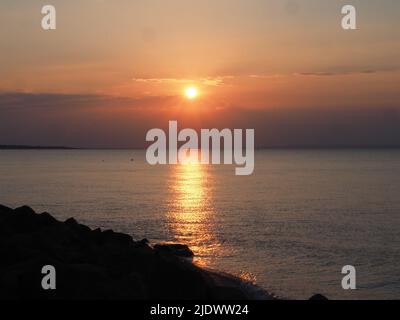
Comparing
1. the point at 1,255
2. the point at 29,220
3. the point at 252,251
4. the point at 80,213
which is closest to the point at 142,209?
the point at 80,213

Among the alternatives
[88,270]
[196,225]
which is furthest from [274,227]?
[88,270]

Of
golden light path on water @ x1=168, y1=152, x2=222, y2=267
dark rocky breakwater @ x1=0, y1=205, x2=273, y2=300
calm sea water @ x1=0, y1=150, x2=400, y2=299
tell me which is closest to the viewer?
dark rocky breakwater @ x1=0, y1=205, x2=273, y2=300

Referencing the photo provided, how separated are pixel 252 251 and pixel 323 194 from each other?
134 feet

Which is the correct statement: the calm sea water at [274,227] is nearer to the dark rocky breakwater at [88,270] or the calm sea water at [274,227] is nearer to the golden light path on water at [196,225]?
the golden light path on water at [196,225]

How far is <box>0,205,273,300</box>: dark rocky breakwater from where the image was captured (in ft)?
43.3

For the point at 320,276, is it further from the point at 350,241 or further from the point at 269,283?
the point at 350,241

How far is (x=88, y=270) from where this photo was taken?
13.5m

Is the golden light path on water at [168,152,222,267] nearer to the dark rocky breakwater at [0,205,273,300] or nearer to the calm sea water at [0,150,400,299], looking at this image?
the calm sea water at [0,150,400,299]

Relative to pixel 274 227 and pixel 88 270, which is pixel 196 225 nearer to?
pixel 274 227

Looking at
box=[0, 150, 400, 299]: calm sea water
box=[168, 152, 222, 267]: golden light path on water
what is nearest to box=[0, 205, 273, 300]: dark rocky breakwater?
box=[0, 150, 400, 299]: calm sea water

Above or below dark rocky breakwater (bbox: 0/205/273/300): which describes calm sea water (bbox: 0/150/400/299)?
above

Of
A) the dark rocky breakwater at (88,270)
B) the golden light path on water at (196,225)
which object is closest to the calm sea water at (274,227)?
the golden light path on water at (196,225)

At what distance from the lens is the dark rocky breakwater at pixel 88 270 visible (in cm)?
1321

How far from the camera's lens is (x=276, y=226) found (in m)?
39.9
